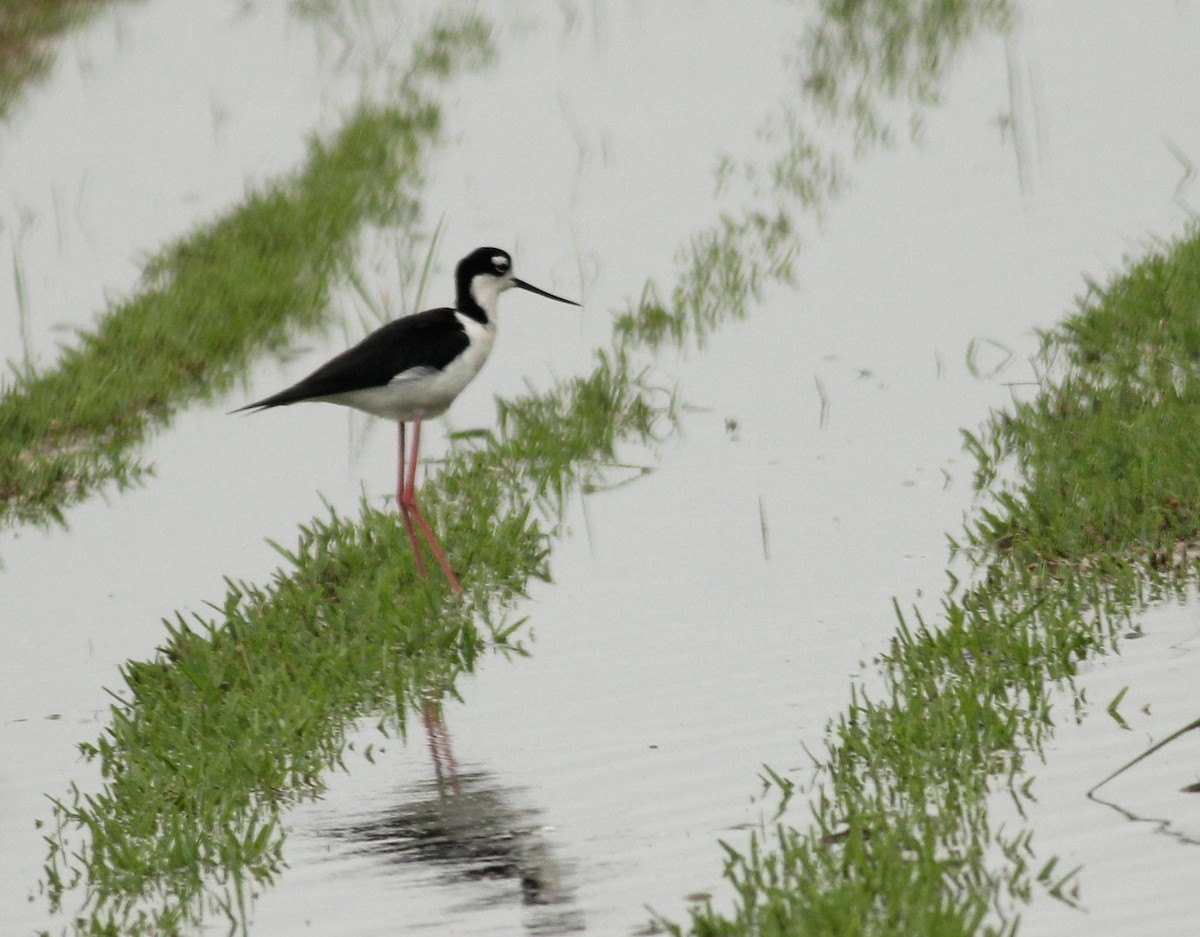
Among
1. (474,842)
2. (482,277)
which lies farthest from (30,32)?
(474,842)

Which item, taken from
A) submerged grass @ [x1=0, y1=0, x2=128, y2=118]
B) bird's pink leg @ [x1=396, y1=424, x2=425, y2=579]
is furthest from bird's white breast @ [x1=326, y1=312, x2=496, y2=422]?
submerged grass @ [x1=0, y1=0, x2=128, y2=118]

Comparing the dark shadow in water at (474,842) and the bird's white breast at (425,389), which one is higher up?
the bird's white breast at (425,389)

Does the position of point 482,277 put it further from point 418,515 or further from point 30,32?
point 30,32

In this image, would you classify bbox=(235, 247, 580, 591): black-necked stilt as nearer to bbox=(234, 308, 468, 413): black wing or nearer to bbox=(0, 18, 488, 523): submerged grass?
bbox=(234, 308, 468, 413): black wing

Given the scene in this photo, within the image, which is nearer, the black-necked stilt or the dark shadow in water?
the dark shadow in water

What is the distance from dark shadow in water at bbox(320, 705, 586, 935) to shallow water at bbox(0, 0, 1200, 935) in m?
0.01

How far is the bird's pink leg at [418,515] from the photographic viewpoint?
5.95m

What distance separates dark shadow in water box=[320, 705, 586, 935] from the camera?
3.90m

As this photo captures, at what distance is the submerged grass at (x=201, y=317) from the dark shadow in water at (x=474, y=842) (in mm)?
3038

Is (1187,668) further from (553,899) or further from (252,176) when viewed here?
(252,176)

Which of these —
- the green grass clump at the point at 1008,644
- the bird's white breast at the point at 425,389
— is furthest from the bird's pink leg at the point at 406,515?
the green grass clump at the point at 1008,644

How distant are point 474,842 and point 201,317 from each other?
16.0 ft

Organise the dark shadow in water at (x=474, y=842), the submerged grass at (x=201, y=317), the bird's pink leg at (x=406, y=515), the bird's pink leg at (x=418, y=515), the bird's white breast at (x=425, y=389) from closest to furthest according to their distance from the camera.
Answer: the dark shadow in water at (x=474, y=842), the bird's pink leg at (x=418, y=515), the bird's pink leg at (x=406, y=515), the bird's white breast at (x=425, y=389), the submerged grass at (x=201, y=317)

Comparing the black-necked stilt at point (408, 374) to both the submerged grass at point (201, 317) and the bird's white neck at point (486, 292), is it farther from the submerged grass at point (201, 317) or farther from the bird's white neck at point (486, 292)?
the submerged grass at point (201, 317)
